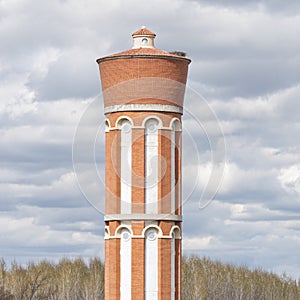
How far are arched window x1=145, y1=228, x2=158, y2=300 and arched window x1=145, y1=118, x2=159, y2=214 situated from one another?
0.88 metres

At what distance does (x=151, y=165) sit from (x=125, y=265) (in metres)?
3.63

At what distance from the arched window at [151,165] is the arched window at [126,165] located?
602mm

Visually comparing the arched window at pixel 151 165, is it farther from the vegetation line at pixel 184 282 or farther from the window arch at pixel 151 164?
the vegetation line at pixel 184 282

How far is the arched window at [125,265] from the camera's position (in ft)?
127

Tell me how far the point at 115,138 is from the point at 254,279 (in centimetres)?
5950

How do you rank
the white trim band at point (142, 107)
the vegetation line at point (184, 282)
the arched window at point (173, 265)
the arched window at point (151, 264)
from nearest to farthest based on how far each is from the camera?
the arched window at point (151, 264) → the arched window at point (173, 265) → the white trim band at point (142, 107) → the vegetation line at point (184, 282)

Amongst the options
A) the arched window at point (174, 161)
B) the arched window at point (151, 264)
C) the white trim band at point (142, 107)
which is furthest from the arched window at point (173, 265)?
the white trim band at point (142, 107)

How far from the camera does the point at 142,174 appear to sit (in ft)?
128

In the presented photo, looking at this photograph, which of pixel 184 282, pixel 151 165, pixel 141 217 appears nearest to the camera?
pixel 141 217

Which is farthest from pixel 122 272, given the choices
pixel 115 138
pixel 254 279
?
pixel 254 279

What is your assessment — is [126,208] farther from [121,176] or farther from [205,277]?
[205,277]

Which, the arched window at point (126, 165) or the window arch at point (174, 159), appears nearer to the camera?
the arched window at point (126, 165)

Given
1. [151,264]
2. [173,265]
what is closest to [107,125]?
[151,264]

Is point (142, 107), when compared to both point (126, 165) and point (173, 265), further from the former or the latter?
point (173, 265)
